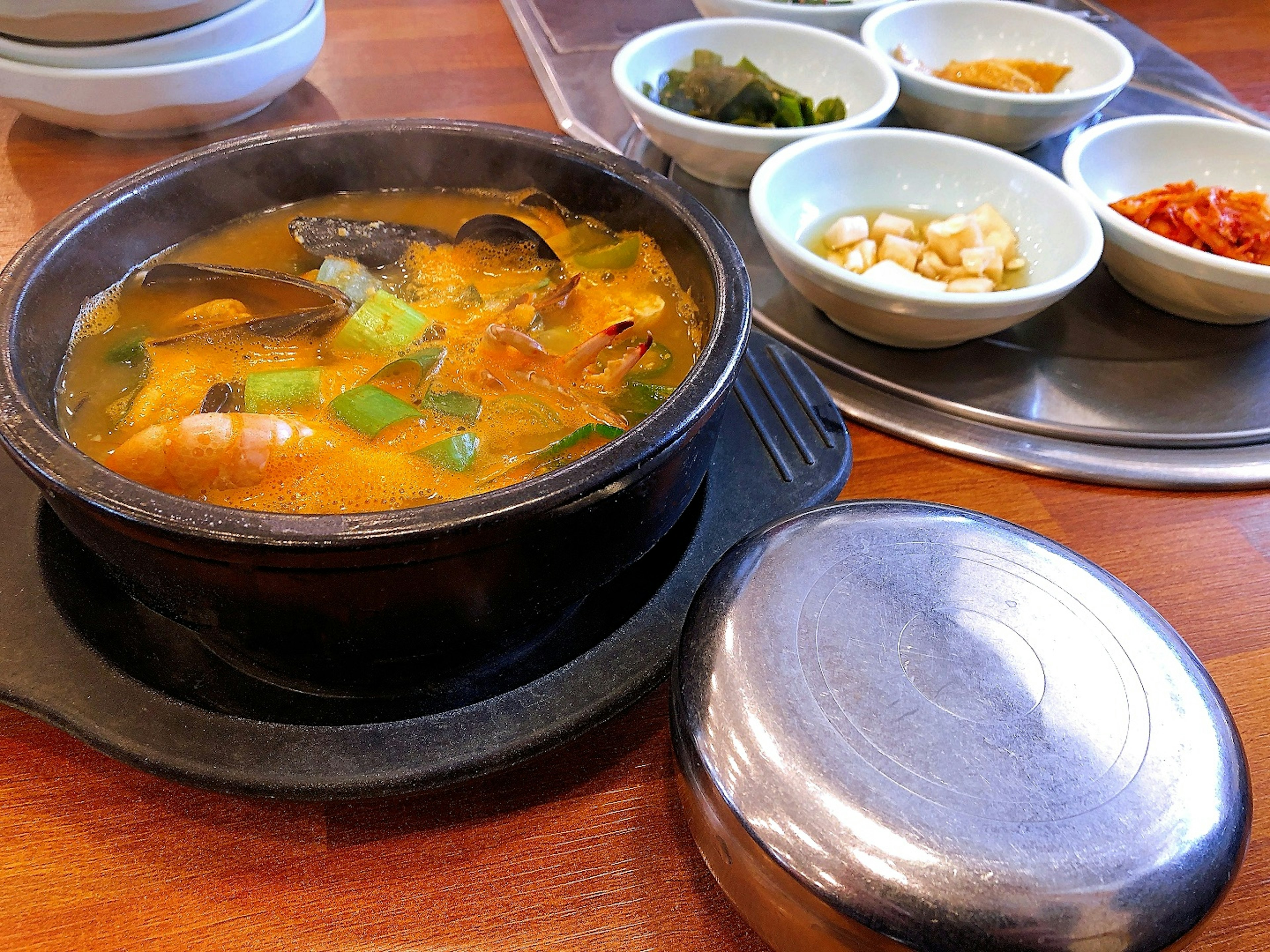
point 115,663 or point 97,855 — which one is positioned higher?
point 115,663

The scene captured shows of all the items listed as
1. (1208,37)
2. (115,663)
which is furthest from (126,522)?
(1208,37)

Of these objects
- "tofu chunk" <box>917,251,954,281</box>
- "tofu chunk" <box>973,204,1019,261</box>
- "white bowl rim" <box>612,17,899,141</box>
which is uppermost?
"white bowl rim" <box>612,17,899,141</box>

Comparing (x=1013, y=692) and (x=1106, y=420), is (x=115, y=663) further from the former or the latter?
(x=1106, y=420)

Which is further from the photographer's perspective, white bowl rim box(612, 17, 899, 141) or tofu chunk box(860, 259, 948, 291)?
white bowl rim box(612, 17, 899, 141)

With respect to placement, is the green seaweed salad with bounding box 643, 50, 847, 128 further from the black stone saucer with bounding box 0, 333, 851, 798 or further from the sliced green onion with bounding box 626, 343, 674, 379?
the black stone saucer with bounding box 0, 333, 851, 798

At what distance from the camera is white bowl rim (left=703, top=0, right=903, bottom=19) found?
8.09 ft

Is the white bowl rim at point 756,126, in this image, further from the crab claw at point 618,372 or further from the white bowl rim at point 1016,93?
the crab claw at point 618,372

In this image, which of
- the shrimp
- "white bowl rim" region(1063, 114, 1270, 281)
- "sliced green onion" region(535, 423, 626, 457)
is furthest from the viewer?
"white bowl rim" region(1063, 114, 1270, 281)

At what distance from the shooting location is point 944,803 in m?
0.75

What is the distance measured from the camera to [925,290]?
1511 millimetres

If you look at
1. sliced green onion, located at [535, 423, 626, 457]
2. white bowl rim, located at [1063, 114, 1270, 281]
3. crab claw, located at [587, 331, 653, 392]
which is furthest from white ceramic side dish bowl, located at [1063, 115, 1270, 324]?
sliced green onion, located at [535, 423, 626, 457]

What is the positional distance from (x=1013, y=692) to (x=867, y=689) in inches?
5.7

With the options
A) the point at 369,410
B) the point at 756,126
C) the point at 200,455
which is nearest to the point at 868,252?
the point at 756,126

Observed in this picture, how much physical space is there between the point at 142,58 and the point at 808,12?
1.75 metres
